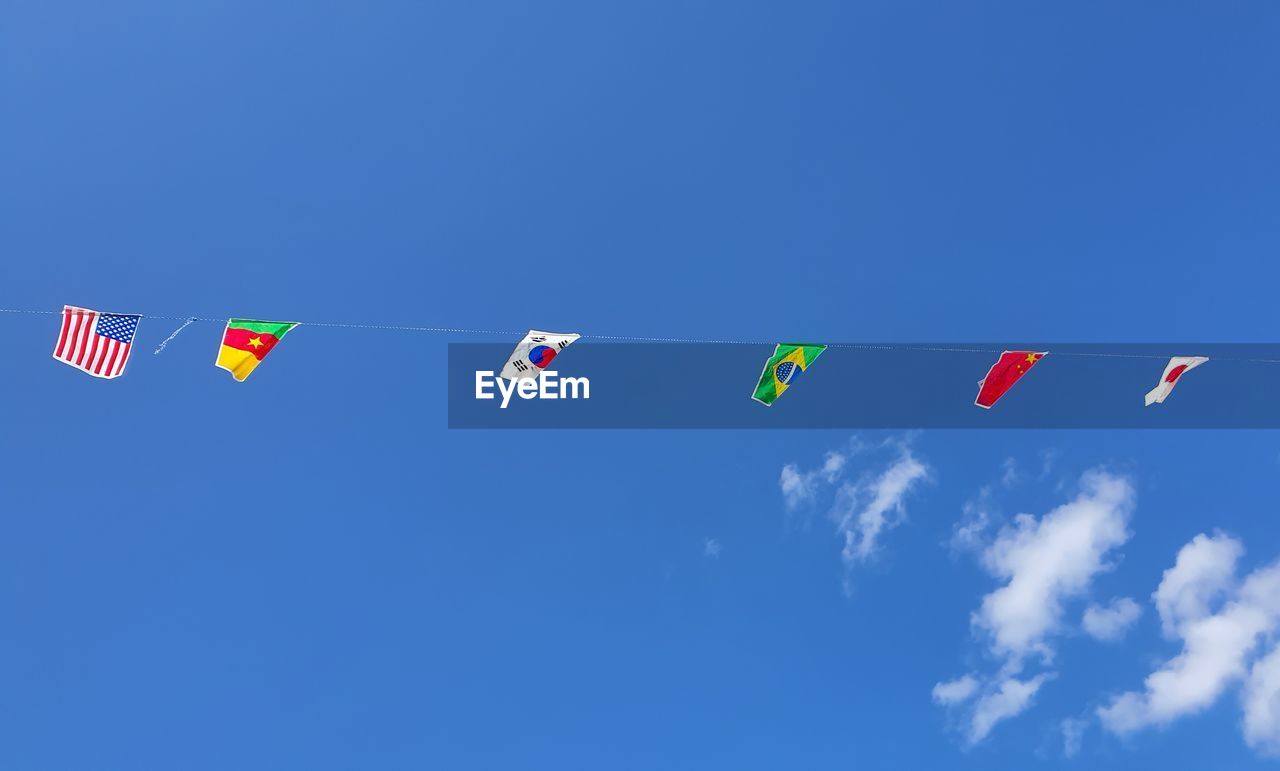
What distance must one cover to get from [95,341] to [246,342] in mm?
2850

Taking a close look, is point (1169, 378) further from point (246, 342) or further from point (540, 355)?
point (246, 342)

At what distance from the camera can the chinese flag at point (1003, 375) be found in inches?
749

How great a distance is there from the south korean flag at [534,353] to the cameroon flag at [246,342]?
16.1ft

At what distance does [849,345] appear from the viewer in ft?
57.6

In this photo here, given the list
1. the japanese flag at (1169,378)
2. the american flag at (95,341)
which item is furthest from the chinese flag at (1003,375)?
the american flag at (95,341)

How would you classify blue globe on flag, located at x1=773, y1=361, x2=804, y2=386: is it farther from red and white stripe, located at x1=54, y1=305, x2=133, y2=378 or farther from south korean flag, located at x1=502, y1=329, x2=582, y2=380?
red and white stripe, located at x1=54, y1=305, x2=133, y2=378

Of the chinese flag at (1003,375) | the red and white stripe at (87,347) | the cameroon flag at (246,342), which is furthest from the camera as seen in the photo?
the chinese flag at (1003,375)

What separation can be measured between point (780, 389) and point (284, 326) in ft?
39.3

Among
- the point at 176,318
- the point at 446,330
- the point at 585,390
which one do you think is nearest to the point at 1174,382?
the point at 585,390

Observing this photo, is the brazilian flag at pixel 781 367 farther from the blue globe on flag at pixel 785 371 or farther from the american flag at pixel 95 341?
the american flag at pixel 95 341

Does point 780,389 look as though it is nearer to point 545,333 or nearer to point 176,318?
point 545,333

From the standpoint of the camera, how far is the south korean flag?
55.8 ft

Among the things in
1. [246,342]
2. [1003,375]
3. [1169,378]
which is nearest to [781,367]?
[1003,375]

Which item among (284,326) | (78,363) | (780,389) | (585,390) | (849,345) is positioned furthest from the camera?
(585,390)
